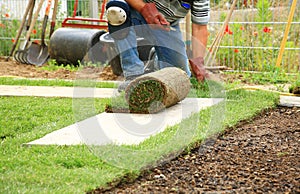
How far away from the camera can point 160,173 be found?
9.77 ft

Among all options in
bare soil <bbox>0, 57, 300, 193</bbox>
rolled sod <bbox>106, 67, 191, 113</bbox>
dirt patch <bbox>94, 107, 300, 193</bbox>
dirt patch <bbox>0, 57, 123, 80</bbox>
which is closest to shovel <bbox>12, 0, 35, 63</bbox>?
dirt patch <bbox>0, 57, 123, 80</bbox>

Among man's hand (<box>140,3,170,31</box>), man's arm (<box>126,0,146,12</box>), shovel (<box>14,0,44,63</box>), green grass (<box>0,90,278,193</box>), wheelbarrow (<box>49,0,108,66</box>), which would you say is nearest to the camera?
green grass (<box>0,90,278,193</box>)

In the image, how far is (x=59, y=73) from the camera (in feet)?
22.8

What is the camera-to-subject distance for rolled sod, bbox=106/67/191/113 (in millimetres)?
4242

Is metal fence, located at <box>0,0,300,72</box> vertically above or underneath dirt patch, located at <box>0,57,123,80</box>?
above

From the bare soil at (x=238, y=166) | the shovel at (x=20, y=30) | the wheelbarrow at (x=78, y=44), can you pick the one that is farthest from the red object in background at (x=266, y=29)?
the shovel at (x=20, y=30)

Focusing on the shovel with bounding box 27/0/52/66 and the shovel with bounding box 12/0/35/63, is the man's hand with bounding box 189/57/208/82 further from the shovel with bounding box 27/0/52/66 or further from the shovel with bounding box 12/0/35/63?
the shovel with bounding box 12/0/35/63

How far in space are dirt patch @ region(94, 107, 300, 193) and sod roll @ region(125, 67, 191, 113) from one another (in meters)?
0.60

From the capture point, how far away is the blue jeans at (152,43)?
5039mm

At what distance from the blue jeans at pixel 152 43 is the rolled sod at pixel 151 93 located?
0.71 meters

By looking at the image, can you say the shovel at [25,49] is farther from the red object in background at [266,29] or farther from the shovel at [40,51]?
the red object in background at [266,29]

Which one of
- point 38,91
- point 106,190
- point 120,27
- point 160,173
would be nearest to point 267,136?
point 160,173

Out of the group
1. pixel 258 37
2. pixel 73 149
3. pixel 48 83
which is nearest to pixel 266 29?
pixel 258 37

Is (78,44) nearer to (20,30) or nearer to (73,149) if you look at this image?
(20,30)
